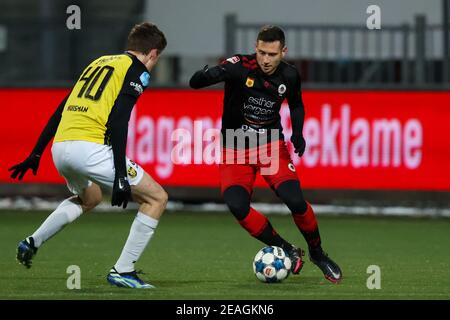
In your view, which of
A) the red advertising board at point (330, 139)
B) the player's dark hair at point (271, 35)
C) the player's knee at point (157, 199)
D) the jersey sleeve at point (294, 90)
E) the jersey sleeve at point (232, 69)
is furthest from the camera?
the red advertising board at point (330, 139)

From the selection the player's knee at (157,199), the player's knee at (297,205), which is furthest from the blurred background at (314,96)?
the player's knee at (157,199)

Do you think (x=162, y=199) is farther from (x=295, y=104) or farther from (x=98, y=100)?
(x=295, y=104)

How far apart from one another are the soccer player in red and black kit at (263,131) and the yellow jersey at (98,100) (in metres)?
1.03

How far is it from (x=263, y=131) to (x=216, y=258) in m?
1.82

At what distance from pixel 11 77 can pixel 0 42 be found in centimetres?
68

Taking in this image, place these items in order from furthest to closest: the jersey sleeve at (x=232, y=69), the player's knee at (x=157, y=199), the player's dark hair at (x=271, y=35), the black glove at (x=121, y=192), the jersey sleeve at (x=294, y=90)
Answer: the jersey sleeve at (x=294, y=90)
the jersey sleeve at (x=232, y=69)
the player's dark hair at (x=271, y=35)
the player's knee at (x=157, y=199)
the black glove at (x=121, y=192)

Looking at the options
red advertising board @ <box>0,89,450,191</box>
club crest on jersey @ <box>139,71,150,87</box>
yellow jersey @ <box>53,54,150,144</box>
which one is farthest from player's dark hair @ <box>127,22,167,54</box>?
red advertising board @ <box>0,89,450,191</box>

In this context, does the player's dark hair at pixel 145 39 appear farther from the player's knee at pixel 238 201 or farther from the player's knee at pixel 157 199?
the player's knee at pixel 238 201

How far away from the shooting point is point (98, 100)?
33.6 feet

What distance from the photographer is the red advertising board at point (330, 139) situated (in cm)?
1717

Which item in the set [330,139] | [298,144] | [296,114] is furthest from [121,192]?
[330,139]

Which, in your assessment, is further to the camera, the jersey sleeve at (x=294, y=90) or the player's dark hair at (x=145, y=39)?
the jersey sleeve at (x=294, y=90)

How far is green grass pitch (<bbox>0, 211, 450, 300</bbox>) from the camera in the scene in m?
10.1
